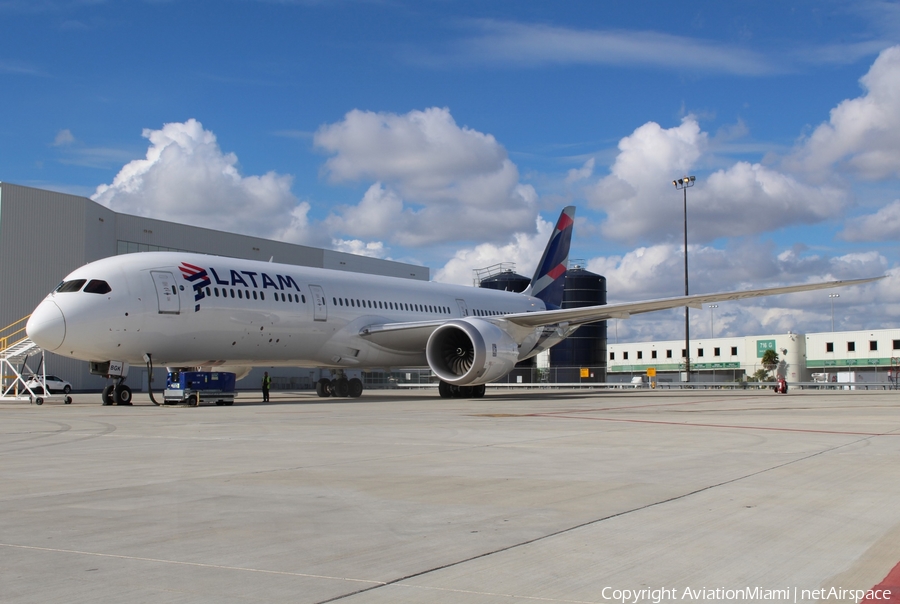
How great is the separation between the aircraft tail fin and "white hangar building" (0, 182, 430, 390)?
44.4 feet

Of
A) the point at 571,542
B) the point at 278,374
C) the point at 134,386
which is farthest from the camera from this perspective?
the point at 278,374

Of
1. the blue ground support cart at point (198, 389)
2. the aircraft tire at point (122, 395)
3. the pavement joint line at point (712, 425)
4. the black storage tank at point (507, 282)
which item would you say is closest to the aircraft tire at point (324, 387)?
the blue ground support cart at point (198, 389)

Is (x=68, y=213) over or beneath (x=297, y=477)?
over

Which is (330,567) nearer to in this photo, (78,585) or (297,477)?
(78,585)

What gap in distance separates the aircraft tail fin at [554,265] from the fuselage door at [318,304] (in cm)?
1357

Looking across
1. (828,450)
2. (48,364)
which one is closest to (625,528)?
(828,450)

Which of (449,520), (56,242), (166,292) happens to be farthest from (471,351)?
(56,242)

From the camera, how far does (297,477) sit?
7.24 meters

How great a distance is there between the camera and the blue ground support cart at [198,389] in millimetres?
21312

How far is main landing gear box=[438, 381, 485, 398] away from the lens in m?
26.8

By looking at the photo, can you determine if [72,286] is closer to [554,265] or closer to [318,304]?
[318,304]

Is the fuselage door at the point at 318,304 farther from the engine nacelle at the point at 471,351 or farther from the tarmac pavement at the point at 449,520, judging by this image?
the tarmac pavement at the point at 449,520

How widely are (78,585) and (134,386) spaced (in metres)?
43.2

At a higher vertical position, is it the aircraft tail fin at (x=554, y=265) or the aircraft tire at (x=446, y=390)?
the aircraft tail fin at (x=554, y=265)
